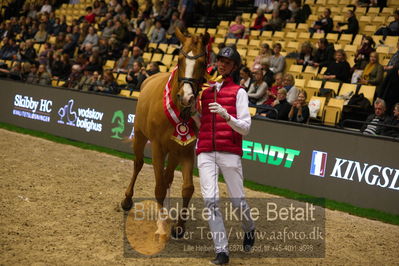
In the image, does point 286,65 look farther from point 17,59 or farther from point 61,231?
point 17,59

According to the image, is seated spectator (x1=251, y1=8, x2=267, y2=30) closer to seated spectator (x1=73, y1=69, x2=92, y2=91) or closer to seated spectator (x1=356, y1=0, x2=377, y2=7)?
seated spectator (x1=356, y1=0, x2=377, y2=7)

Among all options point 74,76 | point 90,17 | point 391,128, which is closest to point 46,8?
point 90,17

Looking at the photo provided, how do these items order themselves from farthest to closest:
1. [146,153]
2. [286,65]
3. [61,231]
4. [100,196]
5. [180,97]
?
[286,65] → [146,153] → [100,196] → [61,231] → [180,97]

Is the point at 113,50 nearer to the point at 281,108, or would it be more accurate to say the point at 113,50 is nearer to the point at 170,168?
the point at 281,108

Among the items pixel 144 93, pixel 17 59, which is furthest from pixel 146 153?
pixel 17 59

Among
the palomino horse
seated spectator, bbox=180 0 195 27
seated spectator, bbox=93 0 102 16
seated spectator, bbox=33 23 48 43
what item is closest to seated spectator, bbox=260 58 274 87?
the palomino horse

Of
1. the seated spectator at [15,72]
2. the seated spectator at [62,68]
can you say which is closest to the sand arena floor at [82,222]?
the seated spectator at [15,72]

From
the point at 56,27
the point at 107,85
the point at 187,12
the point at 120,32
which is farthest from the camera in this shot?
the point at 56,27

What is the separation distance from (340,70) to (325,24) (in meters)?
2.98

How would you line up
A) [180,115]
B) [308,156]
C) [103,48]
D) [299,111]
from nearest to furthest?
[180,115] < [308,156] < [299,111] < [103,48]

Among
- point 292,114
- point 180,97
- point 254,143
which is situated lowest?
point 254,143

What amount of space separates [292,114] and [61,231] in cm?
569

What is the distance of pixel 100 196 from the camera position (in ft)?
27.6

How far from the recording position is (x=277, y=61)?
A: 1358cm
